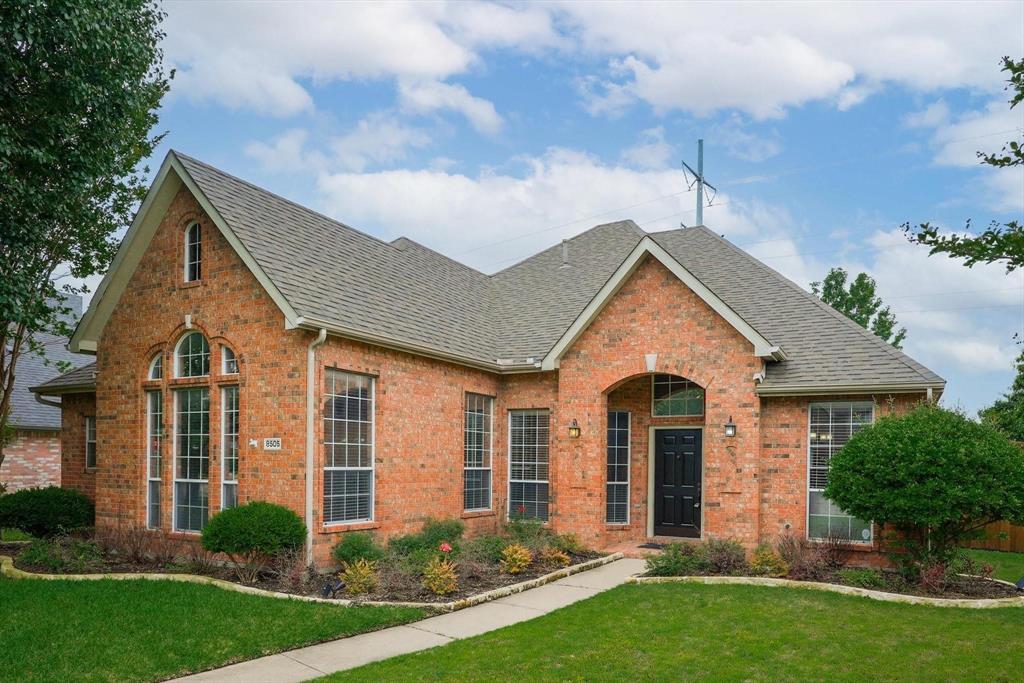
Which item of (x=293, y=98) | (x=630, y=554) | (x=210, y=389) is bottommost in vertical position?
(x=630, y=554)

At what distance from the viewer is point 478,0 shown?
12.2m

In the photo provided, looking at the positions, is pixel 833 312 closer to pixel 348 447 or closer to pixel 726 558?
pixel 726 558

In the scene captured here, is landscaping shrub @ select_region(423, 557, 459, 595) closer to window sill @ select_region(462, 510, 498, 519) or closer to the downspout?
the downspout

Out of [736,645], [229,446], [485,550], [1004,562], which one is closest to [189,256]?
[229,446]

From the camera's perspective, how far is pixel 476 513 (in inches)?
631

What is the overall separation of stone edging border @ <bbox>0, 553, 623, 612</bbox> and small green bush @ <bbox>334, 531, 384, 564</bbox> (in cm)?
154

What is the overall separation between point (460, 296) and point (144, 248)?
7.26 m

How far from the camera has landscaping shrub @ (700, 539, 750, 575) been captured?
12500 mm

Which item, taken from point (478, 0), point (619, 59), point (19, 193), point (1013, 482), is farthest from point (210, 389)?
point (1013, 482)

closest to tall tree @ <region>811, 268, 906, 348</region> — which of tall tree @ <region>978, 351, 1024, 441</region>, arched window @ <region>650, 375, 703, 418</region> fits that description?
tall tree @ <region>978, 351, 1024, 441</region>

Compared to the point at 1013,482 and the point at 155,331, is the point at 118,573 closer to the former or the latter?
the point at 155,331

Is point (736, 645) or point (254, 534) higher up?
point (254, 534)

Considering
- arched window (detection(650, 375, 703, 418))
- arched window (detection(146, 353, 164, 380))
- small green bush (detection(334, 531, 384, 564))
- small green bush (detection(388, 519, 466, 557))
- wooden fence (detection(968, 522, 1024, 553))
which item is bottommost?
wooden fence (detection(968, 522, 1024, 553))

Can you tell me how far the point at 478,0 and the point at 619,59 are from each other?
3787mm
